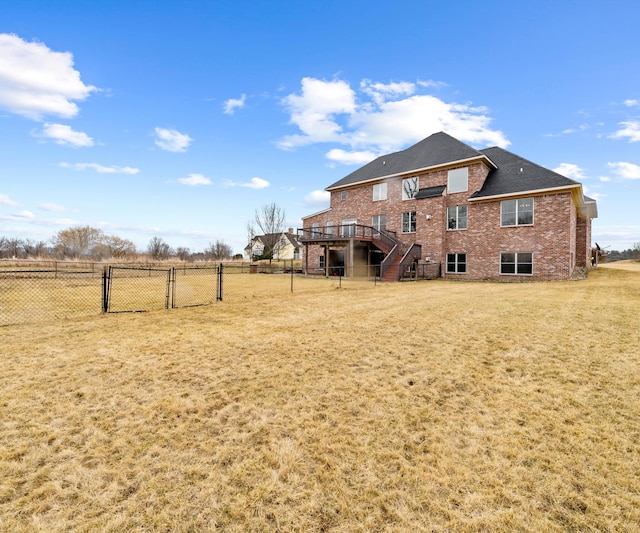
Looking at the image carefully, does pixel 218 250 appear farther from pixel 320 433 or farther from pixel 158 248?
pixel 320 433

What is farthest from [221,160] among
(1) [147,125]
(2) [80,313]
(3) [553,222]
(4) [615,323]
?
(4) [615,323]

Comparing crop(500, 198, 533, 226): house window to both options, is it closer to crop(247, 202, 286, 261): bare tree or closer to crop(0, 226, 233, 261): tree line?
crop(247, 202, 286, 261): bare tree

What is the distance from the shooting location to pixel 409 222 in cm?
2344

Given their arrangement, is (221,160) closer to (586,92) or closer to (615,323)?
(586,92)

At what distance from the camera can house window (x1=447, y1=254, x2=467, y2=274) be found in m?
21.2

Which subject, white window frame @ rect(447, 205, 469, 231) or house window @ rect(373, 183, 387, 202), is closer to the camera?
white window frame @ rect(447, 205, 469, 231)

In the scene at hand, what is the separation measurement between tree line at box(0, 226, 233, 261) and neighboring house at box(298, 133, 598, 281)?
119 ft

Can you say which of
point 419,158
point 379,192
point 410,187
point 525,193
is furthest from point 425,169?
point 525,193

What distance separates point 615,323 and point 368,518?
8316 millimetres

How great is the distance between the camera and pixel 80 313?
877 cm

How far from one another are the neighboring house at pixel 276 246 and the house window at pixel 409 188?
882 inches

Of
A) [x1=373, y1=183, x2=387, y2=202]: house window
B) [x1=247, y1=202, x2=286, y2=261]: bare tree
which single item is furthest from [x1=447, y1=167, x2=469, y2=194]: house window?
[x1=247, y1=202, x2=286, y2=261]: bare tree

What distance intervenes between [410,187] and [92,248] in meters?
61.0

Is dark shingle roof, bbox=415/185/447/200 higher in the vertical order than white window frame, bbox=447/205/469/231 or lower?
higher
